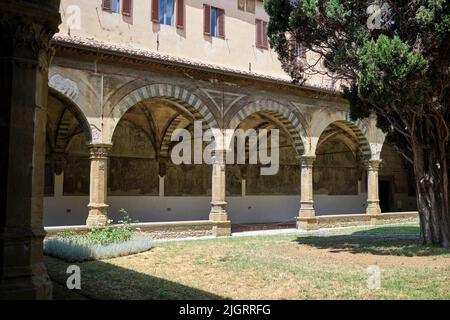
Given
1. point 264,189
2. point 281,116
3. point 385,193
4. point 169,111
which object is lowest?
point 385,193

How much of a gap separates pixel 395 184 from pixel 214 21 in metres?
16.1

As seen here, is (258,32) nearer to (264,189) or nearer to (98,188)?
(264,189)

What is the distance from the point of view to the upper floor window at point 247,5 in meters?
17.4

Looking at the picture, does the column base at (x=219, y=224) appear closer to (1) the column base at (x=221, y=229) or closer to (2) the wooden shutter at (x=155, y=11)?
(1) the column base at (x=221, y=229)

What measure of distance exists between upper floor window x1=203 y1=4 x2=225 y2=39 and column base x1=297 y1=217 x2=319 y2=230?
7470 mm

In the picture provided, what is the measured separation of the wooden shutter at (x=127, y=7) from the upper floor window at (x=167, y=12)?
81cm

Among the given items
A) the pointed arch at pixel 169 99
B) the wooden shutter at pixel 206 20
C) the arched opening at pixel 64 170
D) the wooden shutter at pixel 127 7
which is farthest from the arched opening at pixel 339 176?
the wooden shutter at pixel 127 7

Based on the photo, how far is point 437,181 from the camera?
459 inches

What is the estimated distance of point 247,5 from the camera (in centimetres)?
1755

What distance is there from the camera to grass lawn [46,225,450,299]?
6.67 metres

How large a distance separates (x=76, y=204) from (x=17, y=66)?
12.8m

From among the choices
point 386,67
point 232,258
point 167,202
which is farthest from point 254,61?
point 232,258

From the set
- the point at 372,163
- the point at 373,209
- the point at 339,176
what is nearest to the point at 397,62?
the point at 372,163
